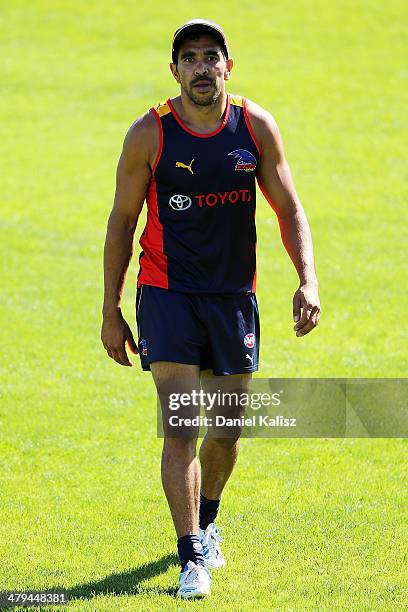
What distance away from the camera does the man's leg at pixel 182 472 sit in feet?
18.7

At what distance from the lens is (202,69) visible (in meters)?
5.80

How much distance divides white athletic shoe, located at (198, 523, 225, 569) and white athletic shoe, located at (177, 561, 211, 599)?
0.21 m

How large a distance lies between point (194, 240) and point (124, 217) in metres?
0.38

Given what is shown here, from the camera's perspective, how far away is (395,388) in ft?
31.0

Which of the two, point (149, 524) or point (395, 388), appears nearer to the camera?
point (149, 524)

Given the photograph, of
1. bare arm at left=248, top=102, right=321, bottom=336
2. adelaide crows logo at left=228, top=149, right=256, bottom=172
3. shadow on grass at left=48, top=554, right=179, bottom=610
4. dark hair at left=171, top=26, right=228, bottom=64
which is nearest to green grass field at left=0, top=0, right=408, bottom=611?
shadow on grass at left=48, top=554, right=179, bottom=610

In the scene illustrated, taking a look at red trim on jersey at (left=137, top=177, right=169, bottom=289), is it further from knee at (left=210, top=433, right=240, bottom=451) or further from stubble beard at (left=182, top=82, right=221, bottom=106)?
knee at (left=210, top=433, right=240, bottom=451)

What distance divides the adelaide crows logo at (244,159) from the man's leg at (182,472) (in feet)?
3.36

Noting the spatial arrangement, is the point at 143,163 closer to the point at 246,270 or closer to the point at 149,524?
the point at 246,270

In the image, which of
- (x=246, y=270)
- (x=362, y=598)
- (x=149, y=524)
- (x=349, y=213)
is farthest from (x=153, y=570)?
(x=349, y=213)

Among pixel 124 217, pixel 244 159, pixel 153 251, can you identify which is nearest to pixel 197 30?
pixel 244 159

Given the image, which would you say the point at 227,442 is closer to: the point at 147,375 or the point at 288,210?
the point at 288,210

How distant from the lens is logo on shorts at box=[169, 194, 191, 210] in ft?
19.2

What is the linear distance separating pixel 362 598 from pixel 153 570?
3.63 feet
